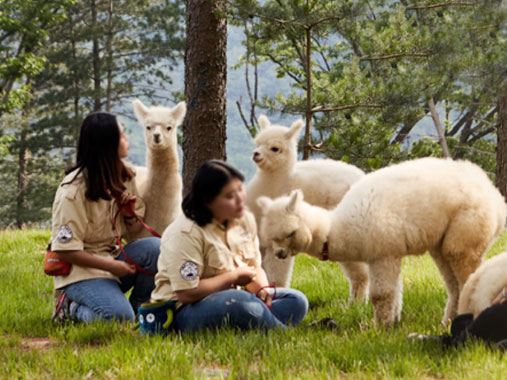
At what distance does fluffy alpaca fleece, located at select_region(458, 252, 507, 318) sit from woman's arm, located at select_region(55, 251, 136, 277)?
247 cm

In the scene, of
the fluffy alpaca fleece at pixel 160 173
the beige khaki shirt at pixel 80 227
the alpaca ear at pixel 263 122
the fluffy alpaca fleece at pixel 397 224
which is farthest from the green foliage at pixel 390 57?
the beige khaki shirt at pixel 80 227

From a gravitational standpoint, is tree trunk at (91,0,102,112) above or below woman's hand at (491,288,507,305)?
above

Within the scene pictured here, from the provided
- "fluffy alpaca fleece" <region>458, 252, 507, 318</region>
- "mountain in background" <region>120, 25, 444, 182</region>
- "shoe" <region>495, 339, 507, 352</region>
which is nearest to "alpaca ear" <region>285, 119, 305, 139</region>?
"mountain in background" <region>120, 25, 444, 182</region>

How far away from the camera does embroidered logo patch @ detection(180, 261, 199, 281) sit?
3930 mm

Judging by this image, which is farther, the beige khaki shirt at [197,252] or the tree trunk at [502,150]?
the tree trunk at [502,150]

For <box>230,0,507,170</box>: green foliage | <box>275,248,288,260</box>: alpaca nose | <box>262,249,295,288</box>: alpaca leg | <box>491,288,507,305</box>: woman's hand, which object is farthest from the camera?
<box>230,0,507,170</box>: green foliage

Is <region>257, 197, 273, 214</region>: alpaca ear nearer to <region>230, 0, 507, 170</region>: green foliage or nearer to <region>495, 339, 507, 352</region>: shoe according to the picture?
<region>495, 339, 507, 352</region>: shoe

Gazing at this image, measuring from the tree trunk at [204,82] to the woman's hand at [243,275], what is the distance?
2967 mm

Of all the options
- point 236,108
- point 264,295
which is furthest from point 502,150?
point 236,108

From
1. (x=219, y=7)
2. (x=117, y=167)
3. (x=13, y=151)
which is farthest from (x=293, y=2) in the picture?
(x=13, y=151)

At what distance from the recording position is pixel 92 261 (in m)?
4.55

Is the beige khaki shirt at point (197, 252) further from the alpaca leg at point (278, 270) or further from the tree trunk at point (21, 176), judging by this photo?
the tree trunk at point (21, 176)

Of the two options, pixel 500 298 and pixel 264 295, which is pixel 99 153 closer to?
pixel 264 295

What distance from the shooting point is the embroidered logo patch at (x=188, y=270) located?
393 centimetres
